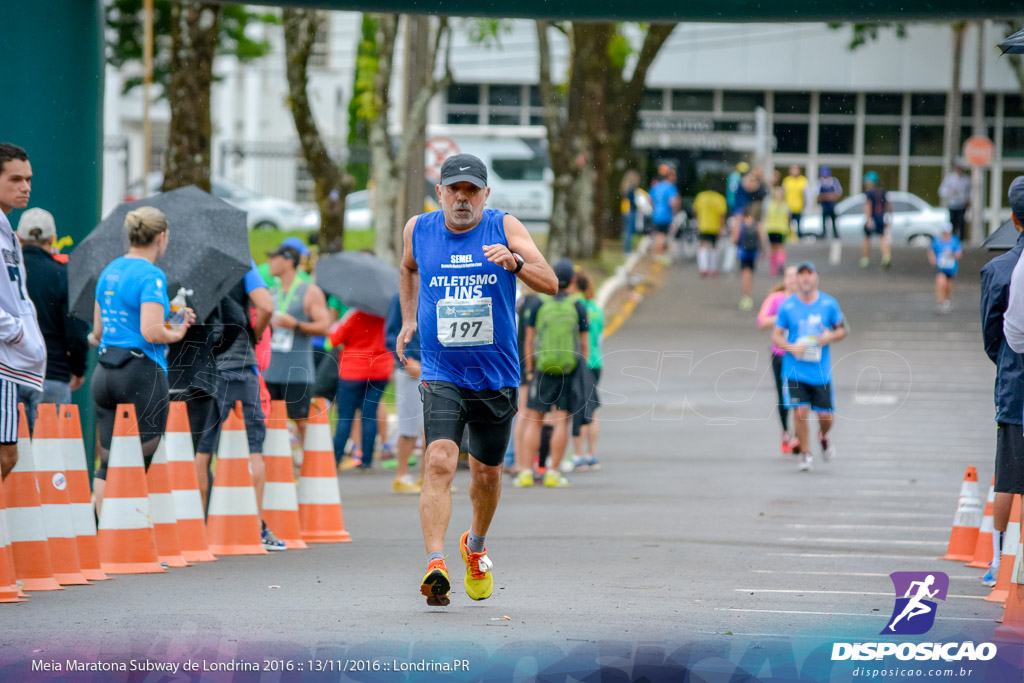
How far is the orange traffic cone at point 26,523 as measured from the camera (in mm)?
7305

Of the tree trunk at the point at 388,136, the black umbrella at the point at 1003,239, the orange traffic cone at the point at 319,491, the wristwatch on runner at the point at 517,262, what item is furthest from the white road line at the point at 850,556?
the tree trunk at the point at 388,136

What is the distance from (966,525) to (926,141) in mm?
43917

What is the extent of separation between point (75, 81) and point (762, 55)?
42901mm

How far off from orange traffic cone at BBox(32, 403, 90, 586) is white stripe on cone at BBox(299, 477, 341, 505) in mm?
2243

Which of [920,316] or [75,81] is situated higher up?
[75,81]

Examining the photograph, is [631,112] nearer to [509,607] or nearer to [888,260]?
[888,260]

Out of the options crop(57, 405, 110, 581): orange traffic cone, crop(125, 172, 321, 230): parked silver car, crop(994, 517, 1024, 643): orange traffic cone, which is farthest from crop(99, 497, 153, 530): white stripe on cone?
crop(125, 172, 321, 230): parked silver car

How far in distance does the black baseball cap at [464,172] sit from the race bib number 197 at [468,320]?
53cm

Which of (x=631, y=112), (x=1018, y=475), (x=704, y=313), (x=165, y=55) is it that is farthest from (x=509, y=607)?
(x=165, y=55)

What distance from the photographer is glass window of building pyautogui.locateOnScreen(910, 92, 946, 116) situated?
165ft

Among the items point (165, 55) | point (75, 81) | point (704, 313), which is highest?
point (165, 55)

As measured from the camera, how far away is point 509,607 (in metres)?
7.07

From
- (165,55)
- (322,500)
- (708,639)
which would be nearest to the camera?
(708,639)

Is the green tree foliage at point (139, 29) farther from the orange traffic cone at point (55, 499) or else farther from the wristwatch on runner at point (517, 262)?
the wristwatch on runner at point (517, 262)
